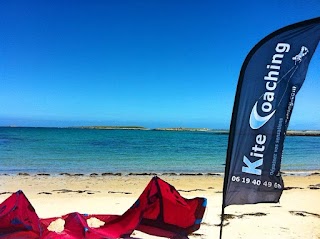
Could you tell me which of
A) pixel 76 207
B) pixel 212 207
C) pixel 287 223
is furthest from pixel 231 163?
pixel 76 207

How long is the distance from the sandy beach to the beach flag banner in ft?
5.97

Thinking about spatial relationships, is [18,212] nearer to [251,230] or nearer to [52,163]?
[251,230]

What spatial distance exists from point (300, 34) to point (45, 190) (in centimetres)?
851

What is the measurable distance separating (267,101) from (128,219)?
2789mm

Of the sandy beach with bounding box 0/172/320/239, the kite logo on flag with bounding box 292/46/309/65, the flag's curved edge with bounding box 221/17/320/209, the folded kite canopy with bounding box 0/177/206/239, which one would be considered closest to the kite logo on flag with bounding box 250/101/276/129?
the flag's curved edge with bounding box 221/17/320/209

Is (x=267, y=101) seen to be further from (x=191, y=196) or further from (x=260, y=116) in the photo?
(x=191, y=196)

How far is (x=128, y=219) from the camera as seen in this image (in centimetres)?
550

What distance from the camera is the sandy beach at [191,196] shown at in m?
5.88

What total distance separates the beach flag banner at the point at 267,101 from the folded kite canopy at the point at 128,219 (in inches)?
60.5

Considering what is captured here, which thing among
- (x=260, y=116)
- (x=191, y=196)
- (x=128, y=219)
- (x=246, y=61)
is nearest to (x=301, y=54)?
(x=246, y=61)

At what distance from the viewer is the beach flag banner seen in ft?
13.3

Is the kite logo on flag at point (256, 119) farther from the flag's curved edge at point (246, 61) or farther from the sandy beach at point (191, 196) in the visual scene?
the sandy beach at point (191, 196)

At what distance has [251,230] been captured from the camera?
5.85 meters

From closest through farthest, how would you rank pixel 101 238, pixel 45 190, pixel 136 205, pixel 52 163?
pixel 101 238 → pixel 136 205 → pixel 45 190 → pixel 52 163
